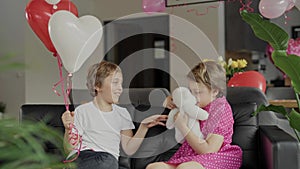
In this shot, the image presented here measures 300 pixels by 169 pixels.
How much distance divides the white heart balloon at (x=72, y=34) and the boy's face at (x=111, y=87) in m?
0.21

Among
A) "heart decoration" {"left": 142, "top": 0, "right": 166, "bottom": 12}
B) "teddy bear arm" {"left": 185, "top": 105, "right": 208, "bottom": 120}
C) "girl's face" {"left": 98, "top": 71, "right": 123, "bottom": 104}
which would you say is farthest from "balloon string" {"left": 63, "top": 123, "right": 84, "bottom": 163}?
"heart decoration" {"left": 142, "top": 0, "right": 166, "bottom": 12}

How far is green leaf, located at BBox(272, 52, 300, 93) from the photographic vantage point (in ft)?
6.30

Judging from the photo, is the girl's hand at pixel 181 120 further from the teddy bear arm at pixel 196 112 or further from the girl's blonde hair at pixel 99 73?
the girl's blonde hair at pixel 99 73

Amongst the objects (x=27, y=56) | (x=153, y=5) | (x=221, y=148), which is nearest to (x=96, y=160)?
(x=221, y=148)

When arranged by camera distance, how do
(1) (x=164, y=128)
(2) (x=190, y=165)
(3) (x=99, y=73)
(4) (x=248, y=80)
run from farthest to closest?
(4) (x=248, y=80) → (1) (x=164, y=128) → (3) (x=99, y=73) → (2) (x=190, y=165)

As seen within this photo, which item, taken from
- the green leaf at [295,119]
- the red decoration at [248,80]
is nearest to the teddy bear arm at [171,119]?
the green leaf at [295,119]

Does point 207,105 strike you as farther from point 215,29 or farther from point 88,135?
point 215,29

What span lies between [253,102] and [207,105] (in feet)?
1.36

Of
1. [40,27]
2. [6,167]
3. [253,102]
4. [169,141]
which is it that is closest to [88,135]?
[169,141]

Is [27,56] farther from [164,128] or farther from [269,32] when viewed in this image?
[269,32]

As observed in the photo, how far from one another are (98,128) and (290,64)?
1045 mm

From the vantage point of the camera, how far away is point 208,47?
555 cm

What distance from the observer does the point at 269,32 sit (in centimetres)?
215

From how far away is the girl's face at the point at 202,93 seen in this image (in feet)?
7.11
